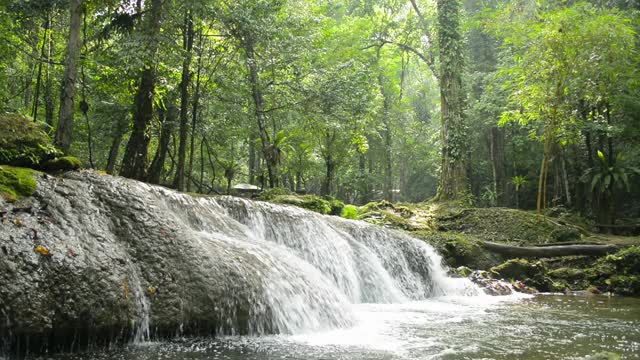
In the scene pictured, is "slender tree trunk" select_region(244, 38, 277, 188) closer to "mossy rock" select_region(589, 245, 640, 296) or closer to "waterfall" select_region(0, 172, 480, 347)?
"waterfall" select_region(0, 172, 480, 347)

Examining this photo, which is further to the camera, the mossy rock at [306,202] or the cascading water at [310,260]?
the mossy rock at [306,202]

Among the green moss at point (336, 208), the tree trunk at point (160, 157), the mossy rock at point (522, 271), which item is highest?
the tree trunk at point (160, 157)

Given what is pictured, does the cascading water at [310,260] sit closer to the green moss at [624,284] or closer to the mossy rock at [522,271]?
the mossy rock at [522,271]

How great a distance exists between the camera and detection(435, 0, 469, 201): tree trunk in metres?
17.3

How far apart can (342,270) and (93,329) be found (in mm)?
4806

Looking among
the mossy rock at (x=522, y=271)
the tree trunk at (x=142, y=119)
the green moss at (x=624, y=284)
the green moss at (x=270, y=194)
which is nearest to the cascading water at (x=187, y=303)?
the green moss at (x=624, y=284)

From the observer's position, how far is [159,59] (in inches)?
395

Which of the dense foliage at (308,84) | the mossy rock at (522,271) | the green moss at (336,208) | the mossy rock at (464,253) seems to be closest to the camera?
the mossy rock at (522,271)

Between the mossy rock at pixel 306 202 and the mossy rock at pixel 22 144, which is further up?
the mossy rock at pixel 22 144

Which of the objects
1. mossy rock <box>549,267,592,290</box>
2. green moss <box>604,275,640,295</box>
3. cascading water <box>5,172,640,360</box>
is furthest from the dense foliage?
green moss <box>604,275,640,295</box>

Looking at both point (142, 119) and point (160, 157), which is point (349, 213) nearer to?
point (160, 157)

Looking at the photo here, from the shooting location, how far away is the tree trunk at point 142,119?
1007 cm

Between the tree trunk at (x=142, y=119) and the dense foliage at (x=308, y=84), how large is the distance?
32mm

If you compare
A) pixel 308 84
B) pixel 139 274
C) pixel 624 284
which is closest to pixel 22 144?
pixel 139 274
